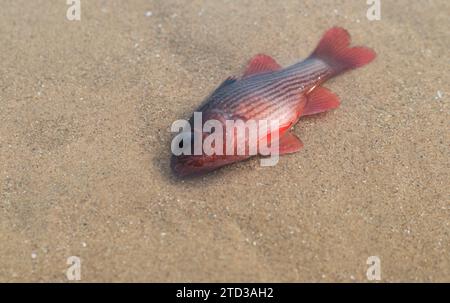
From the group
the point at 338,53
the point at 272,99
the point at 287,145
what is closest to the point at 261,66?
the point at 272,99

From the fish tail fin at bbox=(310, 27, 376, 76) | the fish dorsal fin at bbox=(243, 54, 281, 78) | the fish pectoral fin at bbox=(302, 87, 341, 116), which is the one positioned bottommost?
the fish pectoral fin at bbox=(302, 87, 341, 116)

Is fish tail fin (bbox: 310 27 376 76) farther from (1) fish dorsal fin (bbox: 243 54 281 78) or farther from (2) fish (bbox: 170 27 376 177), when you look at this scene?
(1) fish dorsal fin (bbox: 243 54 281 78)

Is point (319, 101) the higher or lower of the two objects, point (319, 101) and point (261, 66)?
the lower

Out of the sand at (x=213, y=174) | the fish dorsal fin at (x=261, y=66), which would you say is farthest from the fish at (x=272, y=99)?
the sand at (x=213, y=174)

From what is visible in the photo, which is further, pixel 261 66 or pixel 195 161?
pixel 261 66

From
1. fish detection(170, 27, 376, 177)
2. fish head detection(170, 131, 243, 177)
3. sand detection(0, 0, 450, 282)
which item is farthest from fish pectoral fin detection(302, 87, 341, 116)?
fish head detection(170, 131, 243, 177)

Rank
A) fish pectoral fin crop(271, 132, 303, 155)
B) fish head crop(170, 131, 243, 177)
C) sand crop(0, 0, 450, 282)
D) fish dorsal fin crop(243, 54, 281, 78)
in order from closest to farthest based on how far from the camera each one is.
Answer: sand crop(0, 0, 450, 282), fish head crop(170, 131, 243, 177), fish pectoral fin crop(271, 132, 303, 155), fish dorsal fin crop(243, 54, 281, 78)

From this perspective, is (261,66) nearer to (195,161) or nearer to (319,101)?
(319,101)
